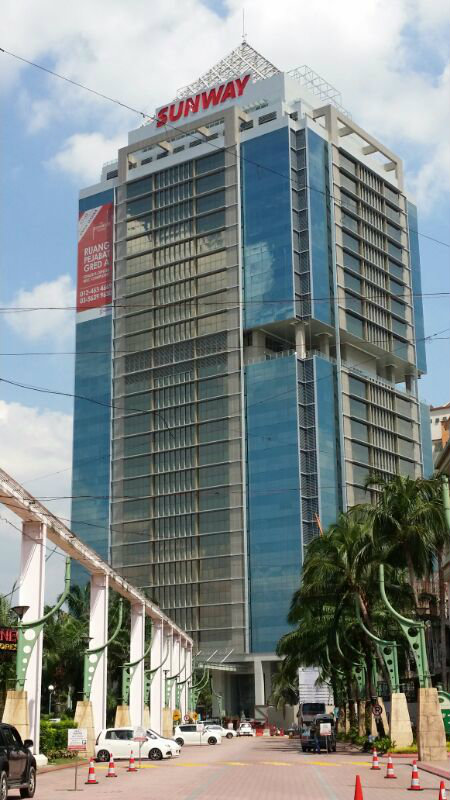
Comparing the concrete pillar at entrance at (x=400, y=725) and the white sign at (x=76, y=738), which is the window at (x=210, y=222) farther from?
the white sign at (x=76, y=738)

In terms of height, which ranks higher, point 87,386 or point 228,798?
point 87,386

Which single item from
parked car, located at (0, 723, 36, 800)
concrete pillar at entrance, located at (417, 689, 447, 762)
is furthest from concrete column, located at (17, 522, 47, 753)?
concrete pillar at entrance, located at (417, 689, 447, 762)

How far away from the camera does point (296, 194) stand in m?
138

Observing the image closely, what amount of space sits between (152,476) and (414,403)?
142ft

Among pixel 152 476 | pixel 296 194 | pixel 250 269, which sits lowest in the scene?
pixel 152 476

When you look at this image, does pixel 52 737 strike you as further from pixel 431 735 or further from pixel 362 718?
pixel 362 718

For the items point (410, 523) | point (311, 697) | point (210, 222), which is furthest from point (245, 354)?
point (410, 523)

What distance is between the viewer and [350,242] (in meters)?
145

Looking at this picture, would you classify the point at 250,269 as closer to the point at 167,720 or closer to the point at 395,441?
the point at 395,441

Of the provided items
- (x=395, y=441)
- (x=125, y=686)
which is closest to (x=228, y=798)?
(x=125, y=686)

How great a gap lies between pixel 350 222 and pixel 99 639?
10584 cm

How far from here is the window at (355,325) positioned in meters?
141

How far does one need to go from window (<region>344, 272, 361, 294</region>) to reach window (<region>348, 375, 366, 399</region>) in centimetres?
1359

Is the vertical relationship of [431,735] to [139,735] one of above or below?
above
